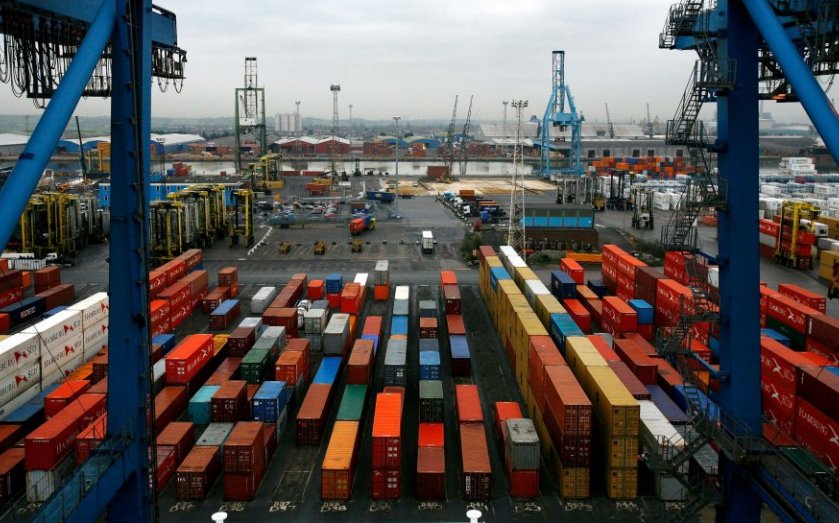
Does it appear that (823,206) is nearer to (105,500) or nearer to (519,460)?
(519,460)

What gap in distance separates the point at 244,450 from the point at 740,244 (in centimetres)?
1467

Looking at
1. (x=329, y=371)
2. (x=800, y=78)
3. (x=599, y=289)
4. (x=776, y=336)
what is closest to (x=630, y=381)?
(x=776, y=336)

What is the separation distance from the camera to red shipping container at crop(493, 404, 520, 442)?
2267 cm

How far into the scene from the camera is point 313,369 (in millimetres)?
30391

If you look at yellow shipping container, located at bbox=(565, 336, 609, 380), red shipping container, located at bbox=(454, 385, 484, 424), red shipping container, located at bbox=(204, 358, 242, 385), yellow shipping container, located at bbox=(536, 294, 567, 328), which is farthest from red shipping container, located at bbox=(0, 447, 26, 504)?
yellow shipping container, located at bbox=(536, 294, 567, 328)

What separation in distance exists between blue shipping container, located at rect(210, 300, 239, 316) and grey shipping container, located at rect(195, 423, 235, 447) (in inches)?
562

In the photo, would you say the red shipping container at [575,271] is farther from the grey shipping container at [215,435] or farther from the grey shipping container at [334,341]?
the grey shipping container at [215,435]

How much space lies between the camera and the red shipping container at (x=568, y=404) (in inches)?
Answer: 765

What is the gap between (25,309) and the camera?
37875 mm

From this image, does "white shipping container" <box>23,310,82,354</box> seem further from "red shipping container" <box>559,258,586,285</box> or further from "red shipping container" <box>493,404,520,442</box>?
"red shipping container" <box>559,258,586,285</box>

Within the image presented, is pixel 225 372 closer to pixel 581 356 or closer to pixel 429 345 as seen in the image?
pixel 429 345

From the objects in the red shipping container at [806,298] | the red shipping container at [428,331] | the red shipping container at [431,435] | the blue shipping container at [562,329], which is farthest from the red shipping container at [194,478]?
the red shipping container at [806,298]

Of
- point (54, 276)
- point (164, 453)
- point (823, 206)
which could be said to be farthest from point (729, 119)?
point (823, 206)

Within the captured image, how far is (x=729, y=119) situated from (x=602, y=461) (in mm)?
11369
